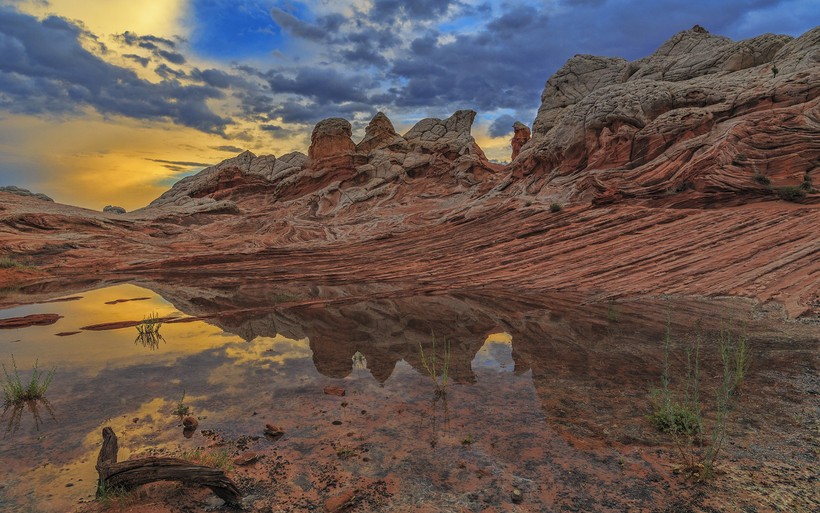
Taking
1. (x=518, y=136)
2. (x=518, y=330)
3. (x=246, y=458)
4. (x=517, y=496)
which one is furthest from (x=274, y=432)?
(x=518, y=136)

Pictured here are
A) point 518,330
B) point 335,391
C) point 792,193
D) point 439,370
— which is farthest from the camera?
point 792,193

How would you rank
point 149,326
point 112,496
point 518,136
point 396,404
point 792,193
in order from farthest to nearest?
point 518,136 < point 792,193 < point 149,326 < point 396,404 < point 112,496

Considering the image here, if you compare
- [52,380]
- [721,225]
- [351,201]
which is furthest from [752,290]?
[351,201]

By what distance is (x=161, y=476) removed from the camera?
4586 mm

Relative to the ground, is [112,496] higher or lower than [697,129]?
lower

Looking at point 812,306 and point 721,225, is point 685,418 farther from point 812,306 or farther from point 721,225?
point 721,225

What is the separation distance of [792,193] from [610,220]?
7903mm

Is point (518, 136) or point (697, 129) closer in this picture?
point (697, 129)

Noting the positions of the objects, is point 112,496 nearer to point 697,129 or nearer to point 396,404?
point 396,404

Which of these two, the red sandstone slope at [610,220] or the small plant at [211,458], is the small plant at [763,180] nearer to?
the red sandstone slope at [610,220]

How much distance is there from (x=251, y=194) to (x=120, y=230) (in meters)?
27.4

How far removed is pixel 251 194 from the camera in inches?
2467

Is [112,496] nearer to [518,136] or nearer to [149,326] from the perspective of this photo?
[149,326]

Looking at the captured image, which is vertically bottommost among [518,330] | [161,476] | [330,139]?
[518,330]
